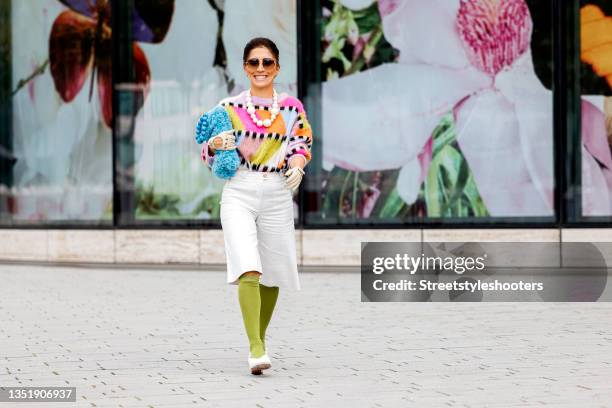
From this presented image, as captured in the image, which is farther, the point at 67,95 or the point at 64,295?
the point at 67,95

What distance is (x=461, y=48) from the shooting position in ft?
52.3

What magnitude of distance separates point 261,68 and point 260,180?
636mm

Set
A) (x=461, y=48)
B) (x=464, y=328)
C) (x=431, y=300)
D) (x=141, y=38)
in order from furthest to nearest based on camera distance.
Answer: (x=141, y=38) < (x=461, y=48) < (x=431, y=300) < (x=464, y=328)

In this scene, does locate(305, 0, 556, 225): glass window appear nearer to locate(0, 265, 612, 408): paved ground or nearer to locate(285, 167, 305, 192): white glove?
locate(0, 265, 612, 408): paved ground

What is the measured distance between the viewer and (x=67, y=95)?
1759 centimetres

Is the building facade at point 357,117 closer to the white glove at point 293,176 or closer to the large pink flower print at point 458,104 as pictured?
the large pink flower print at point 458,104

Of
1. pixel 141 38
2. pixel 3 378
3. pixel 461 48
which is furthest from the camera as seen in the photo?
pixel 141 38

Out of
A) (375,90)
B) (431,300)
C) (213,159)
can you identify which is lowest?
(431,300)

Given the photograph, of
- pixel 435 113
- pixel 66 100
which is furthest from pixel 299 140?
pixel 66 100

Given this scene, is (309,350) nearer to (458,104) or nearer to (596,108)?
(458,104)

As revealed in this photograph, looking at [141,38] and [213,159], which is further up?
[141,38]

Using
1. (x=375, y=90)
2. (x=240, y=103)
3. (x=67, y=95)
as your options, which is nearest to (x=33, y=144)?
(x=67, y=95)

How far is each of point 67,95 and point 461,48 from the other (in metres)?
5.12

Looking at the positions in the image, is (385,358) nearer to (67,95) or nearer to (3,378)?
(3,378)
